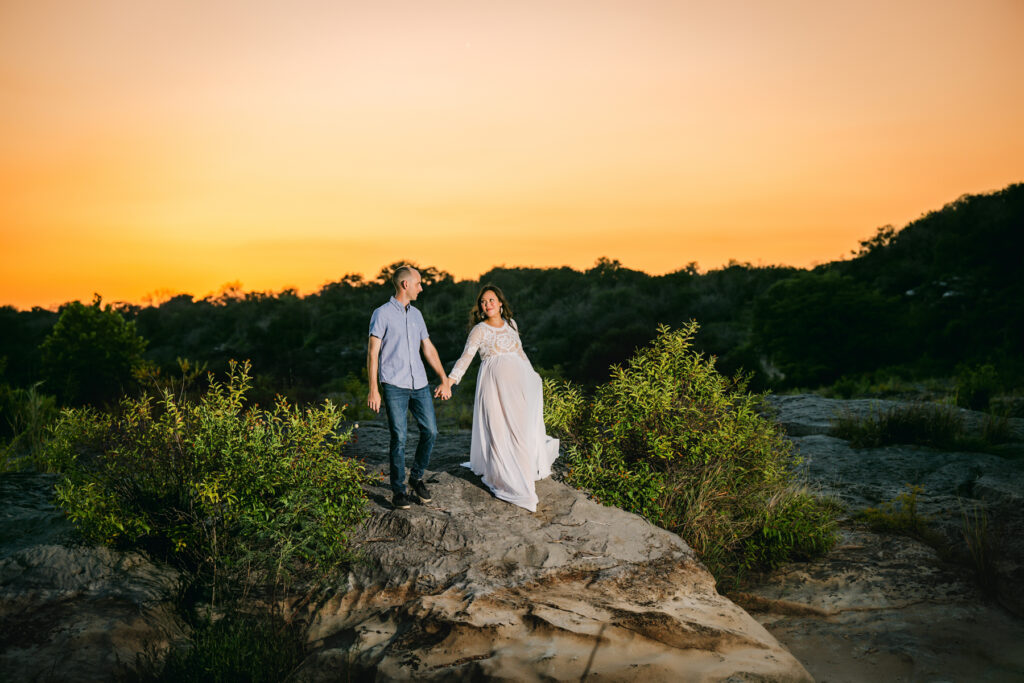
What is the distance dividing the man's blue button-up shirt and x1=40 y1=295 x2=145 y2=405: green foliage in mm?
12949

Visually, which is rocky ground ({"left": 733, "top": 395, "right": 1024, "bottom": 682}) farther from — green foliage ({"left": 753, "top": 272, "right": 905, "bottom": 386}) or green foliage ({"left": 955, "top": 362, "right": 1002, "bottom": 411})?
green foliage ({"left": 753, "top": 272, "right": 905, "bottom": 386})

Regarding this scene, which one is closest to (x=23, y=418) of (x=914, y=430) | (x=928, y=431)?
(x=914, y=430)

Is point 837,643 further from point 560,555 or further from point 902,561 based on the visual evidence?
point 560,555

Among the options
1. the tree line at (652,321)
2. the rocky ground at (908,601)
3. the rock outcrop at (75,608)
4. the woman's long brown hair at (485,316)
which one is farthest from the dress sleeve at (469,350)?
the tree line at (652,321)

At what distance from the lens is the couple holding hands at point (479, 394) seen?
5367mm

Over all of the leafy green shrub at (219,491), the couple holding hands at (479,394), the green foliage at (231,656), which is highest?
the couple holding hands at (479,394)

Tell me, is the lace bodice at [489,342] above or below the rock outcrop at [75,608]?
above

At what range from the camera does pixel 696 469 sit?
6.32 metres

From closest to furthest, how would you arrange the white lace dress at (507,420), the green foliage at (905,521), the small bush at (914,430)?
1. the white lace dress at (507,420)
2. the green foliage at (905,521)
3. the small bush at (914,430)

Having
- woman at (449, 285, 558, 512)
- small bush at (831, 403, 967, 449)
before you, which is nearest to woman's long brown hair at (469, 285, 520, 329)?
woman at (449, 285, 558, 512)

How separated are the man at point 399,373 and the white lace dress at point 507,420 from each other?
43 centimetres

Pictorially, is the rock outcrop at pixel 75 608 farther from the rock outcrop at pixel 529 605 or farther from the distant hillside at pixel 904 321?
the distant hillside at pixel 904 321

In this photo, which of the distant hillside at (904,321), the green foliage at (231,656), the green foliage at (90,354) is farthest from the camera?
the distant hillside at (904,321)

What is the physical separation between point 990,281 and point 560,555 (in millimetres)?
30983
